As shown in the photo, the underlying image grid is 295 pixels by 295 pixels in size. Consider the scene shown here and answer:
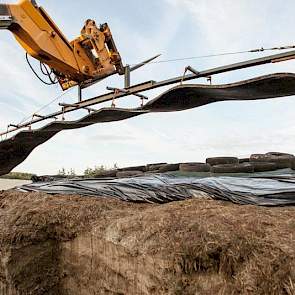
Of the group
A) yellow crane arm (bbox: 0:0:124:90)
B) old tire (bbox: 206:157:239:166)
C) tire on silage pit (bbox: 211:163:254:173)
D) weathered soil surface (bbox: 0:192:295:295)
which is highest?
yellow crane arm (bbox: 0:0:124:90)

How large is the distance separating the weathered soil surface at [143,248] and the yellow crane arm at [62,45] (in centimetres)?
398

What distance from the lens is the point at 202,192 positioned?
3.35 m

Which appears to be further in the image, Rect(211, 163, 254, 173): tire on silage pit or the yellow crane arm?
the yellow crane arm

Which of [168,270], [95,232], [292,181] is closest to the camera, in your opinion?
[168,270]

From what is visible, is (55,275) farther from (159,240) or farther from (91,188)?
(159,240)

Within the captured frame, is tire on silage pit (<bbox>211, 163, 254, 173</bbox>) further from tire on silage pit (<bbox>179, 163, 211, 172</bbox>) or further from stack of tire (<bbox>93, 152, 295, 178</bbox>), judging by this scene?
tire on silage pit (<bbox>179, 163, 211, 172</bbox>)

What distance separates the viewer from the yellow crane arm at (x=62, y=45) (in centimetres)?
642

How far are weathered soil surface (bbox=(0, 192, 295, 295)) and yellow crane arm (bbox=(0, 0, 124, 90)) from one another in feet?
13.1

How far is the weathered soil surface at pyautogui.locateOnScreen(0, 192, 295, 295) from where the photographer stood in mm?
1902

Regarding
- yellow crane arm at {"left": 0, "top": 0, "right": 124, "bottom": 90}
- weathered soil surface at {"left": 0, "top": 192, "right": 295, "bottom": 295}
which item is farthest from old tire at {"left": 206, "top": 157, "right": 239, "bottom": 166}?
yellow crane arm at {"left": 0, "top": 0, "right": 124, "bottom": 90}

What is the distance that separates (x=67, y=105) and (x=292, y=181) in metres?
4.04

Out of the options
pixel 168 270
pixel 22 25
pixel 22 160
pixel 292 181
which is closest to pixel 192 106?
pixel 292 181

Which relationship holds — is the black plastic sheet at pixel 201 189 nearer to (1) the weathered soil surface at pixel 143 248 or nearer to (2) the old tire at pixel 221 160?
(1) the weathered soil surface at pixel 143 248

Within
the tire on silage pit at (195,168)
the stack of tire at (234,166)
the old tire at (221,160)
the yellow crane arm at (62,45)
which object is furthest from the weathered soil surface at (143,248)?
the yellow crane arm at (62,45)
